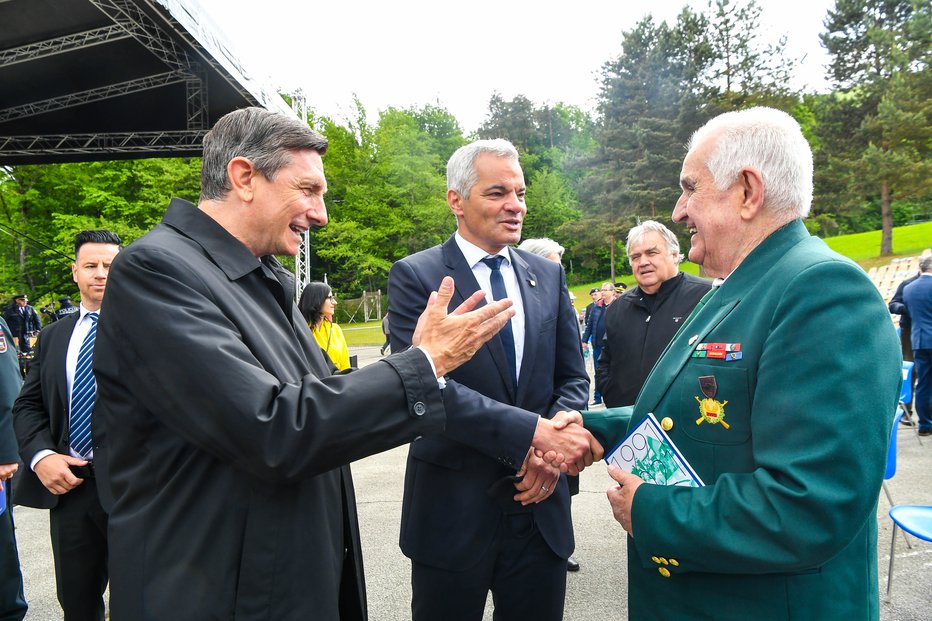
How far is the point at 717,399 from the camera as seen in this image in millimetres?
1415

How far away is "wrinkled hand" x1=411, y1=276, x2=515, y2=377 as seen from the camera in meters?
1.53

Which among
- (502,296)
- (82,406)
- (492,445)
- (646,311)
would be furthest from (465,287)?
(646,311)

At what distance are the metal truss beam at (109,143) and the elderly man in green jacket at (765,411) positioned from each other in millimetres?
11052

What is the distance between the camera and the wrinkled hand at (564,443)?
2037 millimetres

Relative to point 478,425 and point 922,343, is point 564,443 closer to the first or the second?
point 478,425

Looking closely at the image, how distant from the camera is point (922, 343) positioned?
295 inches

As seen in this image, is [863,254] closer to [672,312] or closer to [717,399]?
[672,312]

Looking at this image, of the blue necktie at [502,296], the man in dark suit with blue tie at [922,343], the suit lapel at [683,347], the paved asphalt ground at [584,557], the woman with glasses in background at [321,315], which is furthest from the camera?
the man in dark suit with blue tie at [922,343]

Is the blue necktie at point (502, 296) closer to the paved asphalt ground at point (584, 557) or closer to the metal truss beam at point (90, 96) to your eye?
the paved asphalt ground at point (584, 557)

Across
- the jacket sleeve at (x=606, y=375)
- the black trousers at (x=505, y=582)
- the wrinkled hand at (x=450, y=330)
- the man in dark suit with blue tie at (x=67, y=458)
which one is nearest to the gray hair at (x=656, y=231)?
the jacket sleeve at (x=606, y=375)

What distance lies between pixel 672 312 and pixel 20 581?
4.39m

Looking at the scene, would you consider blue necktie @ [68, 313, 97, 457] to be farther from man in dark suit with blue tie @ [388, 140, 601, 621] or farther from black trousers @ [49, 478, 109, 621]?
man in dark suit with blue tie @ [388, 140, 601, 621]

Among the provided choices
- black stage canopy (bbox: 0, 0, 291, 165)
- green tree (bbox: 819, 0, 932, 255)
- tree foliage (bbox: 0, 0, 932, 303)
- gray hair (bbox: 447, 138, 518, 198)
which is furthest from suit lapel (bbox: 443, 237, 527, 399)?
green tree (bbox: 819, 0, 932, 255)

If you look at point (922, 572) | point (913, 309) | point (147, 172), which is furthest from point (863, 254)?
point (147, 172)
